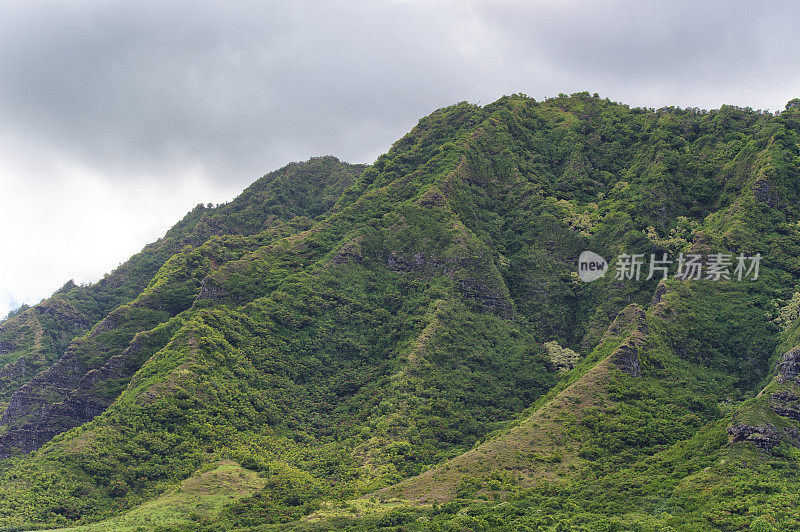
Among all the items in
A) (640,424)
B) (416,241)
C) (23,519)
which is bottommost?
(23,519)

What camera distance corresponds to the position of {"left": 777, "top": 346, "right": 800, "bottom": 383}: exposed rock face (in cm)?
7394

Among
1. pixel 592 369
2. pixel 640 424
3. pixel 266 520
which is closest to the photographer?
pixel 266 520

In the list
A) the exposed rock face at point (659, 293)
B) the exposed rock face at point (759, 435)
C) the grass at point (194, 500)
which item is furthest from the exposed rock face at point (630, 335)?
the grass at point (194, 500)

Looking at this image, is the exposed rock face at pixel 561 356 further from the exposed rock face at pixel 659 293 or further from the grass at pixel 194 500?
the grass at pixel 194 500

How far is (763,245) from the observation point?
104812 mm

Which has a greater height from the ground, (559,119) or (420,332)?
(559,119)

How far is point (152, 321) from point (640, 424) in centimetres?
8495

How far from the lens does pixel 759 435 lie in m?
67.4

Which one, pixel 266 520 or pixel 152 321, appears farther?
pixel 152 321

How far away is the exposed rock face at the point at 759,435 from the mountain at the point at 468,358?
144 mm

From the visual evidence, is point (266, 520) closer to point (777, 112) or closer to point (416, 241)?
point (416, 241)

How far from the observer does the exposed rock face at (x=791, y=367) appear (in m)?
73.9

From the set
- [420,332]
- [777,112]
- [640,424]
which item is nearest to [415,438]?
[420,332]

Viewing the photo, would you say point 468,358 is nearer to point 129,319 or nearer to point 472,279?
point 472,279
